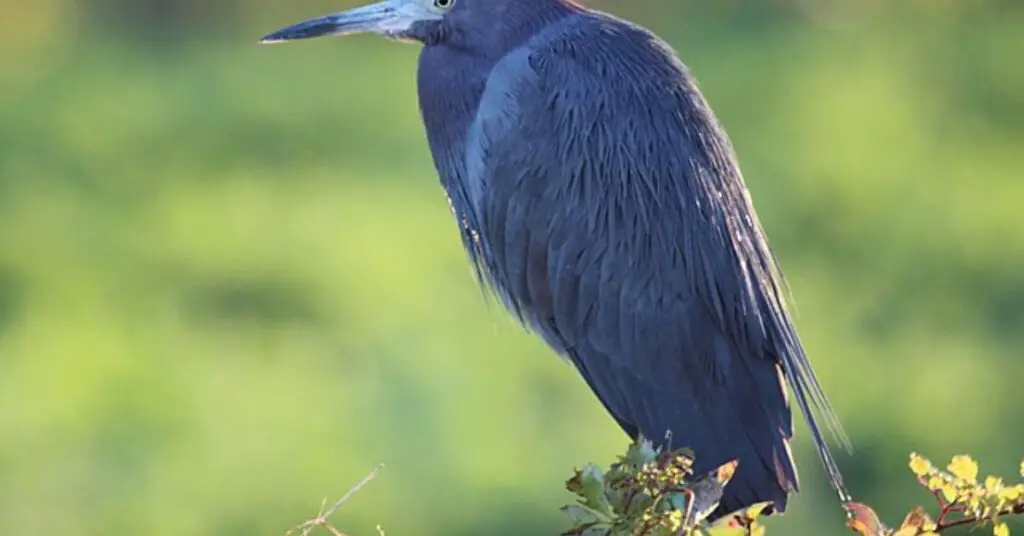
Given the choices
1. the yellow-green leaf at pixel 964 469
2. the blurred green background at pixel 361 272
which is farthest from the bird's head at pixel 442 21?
the yellow-green leaf at pixel 964 469

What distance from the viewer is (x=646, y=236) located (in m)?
3.34

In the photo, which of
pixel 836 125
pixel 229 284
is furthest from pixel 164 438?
pixel 836 125

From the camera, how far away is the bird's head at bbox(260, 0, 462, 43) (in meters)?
3.51

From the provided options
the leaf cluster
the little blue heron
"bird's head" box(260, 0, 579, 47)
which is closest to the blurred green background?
the little blue heron

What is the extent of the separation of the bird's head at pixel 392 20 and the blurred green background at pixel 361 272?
31.4 inches

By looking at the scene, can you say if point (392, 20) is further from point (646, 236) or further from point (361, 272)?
point (361, 272)

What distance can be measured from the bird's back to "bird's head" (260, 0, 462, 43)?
0.56ft

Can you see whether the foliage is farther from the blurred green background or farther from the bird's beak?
the blurred green background

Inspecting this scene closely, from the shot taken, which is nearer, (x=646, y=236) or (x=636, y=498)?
(x=636, y=498)

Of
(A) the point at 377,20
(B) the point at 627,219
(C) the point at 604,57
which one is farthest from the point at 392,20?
(B) the point at 627,219

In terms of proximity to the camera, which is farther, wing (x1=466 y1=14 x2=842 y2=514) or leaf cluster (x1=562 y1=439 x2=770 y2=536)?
wing (x1=466 y1=14 x2=842 y2=514)

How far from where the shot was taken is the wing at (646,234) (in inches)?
130

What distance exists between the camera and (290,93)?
12008 millimetres

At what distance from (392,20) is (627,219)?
61 centimetres
